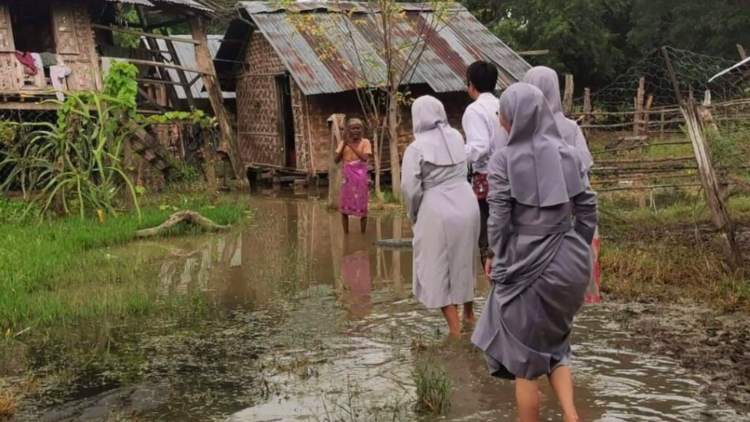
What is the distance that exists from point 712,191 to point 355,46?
10465 mm

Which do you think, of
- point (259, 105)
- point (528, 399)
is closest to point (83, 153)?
point (259, 105)

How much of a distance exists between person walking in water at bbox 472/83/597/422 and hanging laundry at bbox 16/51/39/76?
13.3m

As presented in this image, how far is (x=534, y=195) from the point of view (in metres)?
3.60

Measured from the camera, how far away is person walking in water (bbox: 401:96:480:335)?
5629 mm

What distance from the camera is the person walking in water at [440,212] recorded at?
563 centimetres

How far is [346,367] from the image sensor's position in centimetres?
524

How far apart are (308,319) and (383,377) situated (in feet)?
5.49

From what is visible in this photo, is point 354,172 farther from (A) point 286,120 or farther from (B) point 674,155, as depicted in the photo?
(A) point 286,120

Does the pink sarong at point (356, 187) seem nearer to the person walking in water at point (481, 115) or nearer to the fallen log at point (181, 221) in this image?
the fallen log at point (181, 221)

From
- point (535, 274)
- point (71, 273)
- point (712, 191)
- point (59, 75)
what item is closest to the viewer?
point (535, 274)

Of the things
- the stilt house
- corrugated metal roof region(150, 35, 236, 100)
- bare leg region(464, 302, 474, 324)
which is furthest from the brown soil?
corrugated metal roof region(150, 35, 236, 100)

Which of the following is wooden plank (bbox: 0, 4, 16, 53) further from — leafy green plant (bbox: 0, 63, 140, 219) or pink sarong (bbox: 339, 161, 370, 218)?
pink sarong (bbox: 339, 161, 370, 218)

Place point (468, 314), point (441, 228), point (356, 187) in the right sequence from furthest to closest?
point (356, 187)
point (468, 314)
point (441, 228)

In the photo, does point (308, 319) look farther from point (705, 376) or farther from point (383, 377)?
point (705, 376)
